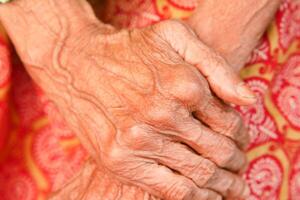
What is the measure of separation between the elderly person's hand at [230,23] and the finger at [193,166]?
241 millimetres

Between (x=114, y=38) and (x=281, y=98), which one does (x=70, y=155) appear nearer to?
(x=114, y=38)

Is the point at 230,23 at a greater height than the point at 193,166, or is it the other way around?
the point at 230,23

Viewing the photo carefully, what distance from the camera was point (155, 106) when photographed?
92cm

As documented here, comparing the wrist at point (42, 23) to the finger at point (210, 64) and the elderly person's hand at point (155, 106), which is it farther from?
the finger at point (210, 64)

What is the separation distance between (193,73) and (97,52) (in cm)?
22

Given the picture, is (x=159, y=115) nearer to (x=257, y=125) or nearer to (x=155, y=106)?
(x=155, y=106)

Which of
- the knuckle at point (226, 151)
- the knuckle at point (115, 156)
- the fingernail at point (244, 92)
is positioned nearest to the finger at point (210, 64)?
the fingernail at point (244, 92)

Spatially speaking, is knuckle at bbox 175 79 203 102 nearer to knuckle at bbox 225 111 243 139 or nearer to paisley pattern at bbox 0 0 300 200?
knuckle at bbox 225 111 243 139

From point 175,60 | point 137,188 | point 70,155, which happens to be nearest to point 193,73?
point 175,60

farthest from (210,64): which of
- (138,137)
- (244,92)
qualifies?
(138,137)

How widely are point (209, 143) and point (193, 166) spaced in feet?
0.19

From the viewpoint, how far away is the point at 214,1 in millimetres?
1080

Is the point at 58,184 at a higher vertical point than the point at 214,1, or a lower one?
lower

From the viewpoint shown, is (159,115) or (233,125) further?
(233,125)
